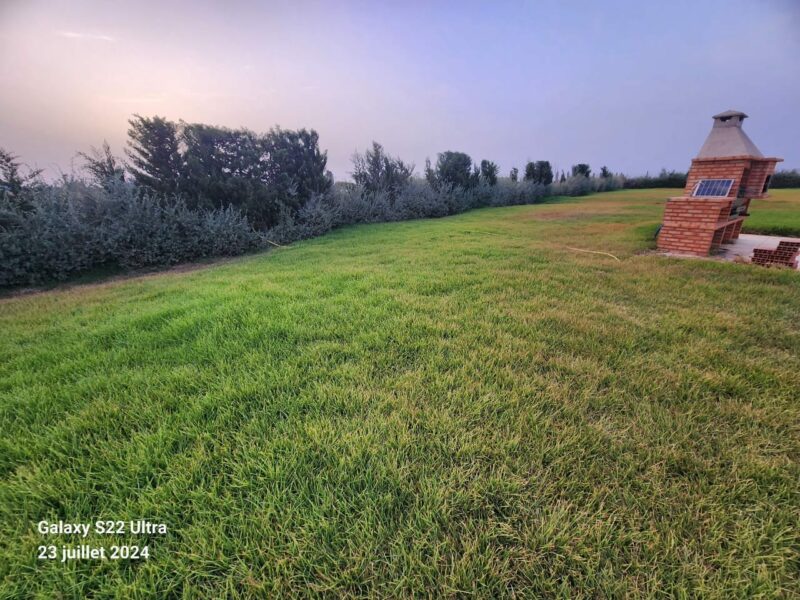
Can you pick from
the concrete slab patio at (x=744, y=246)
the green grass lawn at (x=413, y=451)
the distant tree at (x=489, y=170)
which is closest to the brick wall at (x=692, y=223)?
the concrete slab patio at (x=744, y=246)

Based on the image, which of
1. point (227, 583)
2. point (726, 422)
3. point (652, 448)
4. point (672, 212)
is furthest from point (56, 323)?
point (672, 212)

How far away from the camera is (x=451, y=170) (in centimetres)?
1814

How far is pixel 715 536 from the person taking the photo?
101 cm

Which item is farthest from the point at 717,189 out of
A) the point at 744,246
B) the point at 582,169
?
the point at 582,169

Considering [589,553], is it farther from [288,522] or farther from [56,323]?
[56,323]

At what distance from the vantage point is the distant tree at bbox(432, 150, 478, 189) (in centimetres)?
1809

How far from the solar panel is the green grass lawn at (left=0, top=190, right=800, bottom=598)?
4.60 m

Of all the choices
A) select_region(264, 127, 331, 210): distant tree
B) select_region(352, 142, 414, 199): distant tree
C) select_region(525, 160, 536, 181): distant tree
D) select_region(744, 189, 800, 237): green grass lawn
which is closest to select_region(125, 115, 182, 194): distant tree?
select_region(264, 127, 331, 210): distant tree

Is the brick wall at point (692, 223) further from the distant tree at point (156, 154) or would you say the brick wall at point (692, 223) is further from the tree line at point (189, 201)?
the distant tree at point (156, 154)

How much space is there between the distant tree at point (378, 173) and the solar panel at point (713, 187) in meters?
11.2

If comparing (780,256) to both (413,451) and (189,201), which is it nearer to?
(413,451)

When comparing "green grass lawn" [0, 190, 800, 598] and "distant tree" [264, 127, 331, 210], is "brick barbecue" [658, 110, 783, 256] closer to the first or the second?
"green grass lawn" [0, 190, 800, 598]

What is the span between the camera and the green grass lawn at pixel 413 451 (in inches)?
36.8

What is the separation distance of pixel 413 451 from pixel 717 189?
328 inches
